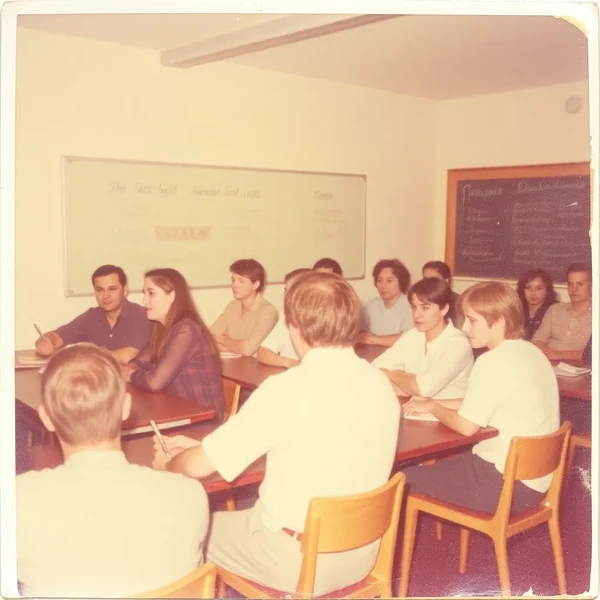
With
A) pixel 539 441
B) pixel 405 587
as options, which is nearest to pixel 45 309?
pixel 405 587

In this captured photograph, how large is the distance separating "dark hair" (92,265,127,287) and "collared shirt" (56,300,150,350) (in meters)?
0.20

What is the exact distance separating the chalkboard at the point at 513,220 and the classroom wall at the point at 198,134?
11.1 inches

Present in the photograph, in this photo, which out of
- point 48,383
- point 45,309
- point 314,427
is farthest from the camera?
point 45,309

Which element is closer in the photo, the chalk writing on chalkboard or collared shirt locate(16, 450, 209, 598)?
collared shirt locate(16, 450, 209, 598)

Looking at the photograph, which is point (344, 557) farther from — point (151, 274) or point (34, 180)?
point (34, 180)

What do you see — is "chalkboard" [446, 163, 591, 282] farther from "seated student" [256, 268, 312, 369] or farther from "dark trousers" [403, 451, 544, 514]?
"dark trousers" [403, 451, 544, 514]

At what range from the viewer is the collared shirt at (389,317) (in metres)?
4.71

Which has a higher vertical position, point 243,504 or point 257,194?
point 257,194

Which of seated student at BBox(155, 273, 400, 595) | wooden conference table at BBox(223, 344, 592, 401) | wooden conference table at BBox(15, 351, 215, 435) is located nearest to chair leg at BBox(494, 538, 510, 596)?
seated student at BBox(155, 273, 400, 595)

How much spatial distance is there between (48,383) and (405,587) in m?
1.70

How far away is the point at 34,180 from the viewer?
3.81 metres

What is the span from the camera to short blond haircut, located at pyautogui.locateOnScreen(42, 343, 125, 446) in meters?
1.41

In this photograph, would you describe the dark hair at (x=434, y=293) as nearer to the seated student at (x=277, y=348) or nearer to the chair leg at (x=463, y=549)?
the seated student at (x=277, y=348)

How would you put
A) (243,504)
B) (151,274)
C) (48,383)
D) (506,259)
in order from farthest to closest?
(506,259) → (243,504) → (151,274) → (48,383)
